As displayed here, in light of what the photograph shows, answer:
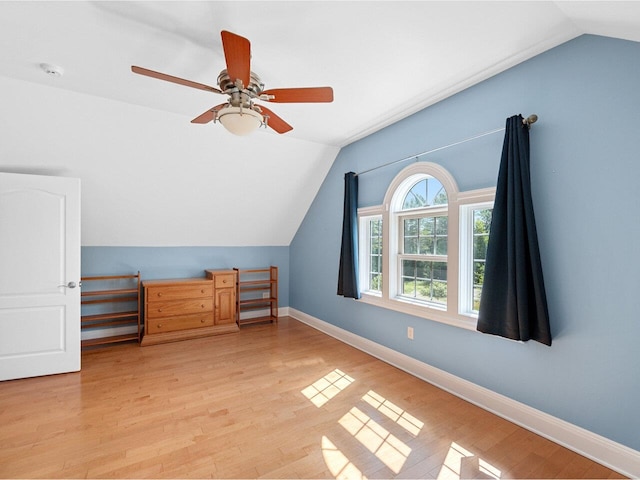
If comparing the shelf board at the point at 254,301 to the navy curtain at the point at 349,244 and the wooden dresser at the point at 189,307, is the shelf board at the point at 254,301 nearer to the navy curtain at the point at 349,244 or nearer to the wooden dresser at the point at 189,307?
the wooden dresser at the point at 189,307

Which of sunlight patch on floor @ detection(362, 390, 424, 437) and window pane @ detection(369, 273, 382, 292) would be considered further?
window pane @ detection(369, 273, 382, 292)

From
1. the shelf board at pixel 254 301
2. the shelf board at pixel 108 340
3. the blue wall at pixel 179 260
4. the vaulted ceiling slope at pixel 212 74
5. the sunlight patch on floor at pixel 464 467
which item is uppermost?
the vaulted ceiling slope at pixel 212 74

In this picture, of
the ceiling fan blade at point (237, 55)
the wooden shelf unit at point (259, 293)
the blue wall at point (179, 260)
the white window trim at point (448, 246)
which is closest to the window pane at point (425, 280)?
the white window trim at point (448, 246)

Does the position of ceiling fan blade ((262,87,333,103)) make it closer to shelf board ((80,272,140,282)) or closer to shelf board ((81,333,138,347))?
shelf board ((80,272,140,282))

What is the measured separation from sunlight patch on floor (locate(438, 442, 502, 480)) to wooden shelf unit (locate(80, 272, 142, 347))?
151 inches

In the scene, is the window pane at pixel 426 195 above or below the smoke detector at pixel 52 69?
below

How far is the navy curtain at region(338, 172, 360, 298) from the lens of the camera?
3.71 meters

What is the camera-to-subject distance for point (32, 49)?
6.91ft

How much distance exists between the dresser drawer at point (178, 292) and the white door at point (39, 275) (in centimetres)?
97

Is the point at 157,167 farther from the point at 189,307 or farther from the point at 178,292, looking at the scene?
the point at 189,307

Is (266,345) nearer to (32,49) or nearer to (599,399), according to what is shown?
(599,399)

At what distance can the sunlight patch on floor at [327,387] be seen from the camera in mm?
2607

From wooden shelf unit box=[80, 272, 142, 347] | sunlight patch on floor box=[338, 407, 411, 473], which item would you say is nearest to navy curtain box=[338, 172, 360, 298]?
sunlight patch on floor box=[338, 407, 411, 473]

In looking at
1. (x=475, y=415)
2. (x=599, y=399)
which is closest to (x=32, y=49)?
(x=475, y=415)
